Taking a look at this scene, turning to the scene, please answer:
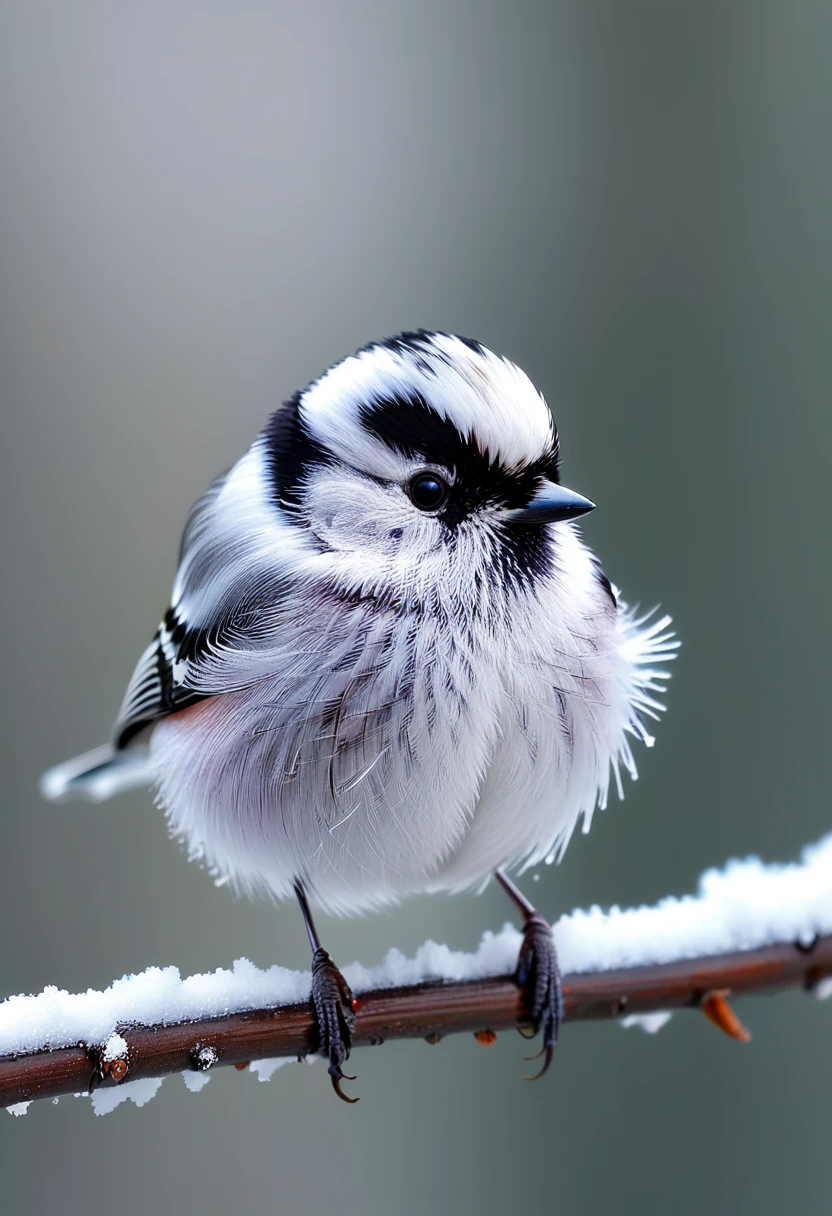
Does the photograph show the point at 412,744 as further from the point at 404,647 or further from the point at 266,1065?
the point at 266,1065

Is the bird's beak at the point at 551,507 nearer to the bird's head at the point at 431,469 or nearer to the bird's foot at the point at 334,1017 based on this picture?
the bird's head at the point at 431,469

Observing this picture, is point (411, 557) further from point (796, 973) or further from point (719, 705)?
point (719, 705)

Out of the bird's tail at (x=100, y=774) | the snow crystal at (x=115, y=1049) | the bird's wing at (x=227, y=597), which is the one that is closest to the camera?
the snow crystal at (x=115, y=1049)

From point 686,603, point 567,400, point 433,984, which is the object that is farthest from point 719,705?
point 433,984

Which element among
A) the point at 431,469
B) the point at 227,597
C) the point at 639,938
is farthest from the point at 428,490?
the point at 639,938

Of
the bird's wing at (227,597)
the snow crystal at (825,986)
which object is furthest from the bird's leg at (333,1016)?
the snow crystal at (825,986)

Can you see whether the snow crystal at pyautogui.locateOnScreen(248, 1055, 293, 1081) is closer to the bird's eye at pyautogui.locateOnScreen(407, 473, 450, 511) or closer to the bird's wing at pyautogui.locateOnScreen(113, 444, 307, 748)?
the bird's wing at pyautogui.locateOnScreen(113, 444, 307, 748)

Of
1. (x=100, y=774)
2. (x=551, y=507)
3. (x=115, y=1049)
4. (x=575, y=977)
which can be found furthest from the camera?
(x=100, y=774)
